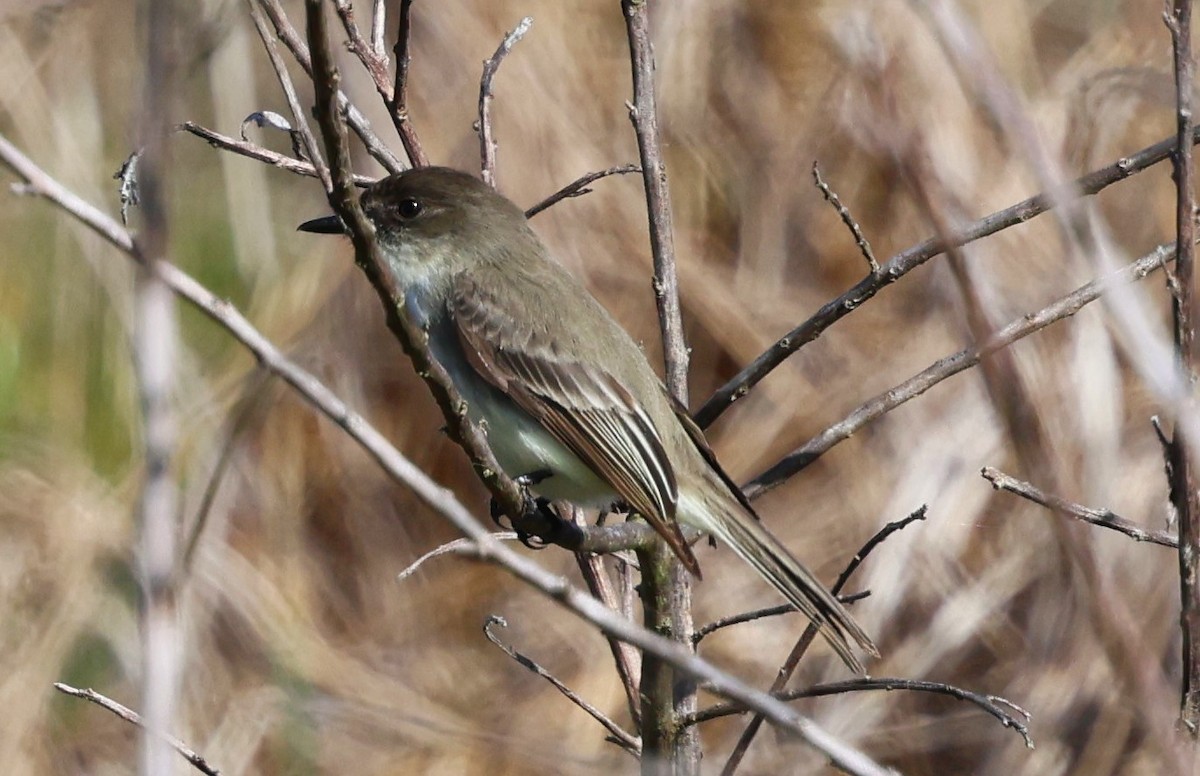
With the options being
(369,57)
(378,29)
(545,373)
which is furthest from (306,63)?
(545,373)

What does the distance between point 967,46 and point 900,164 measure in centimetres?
29

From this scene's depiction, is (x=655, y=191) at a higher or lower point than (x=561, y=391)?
higher

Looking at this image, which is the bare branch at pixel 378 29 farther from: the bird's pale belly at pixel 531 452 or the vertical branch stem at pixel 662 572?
the bird's pale belly at pixel 531 452

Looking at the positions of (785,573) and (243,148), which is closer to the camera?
(243,148)

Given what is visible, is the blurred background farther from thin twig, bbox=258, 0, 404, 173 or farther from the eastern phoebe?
thin twig, bbox=258, 0, 404, 173

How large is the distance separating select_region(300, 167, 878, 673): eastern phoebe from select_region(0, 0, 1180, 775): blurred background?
1876mm

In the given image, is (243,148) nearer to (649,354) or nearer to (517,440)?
(517,440)

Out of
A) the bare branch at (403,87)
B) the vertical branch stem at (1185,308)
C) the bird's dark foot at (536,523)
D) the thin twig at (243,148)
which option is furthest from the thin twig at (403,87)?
the vertical branch stem at (1185,308)

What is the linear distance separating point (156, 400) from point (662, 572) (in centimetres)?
172

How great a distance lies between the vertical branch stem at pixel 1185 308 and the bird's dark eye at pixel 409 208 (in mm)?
2017

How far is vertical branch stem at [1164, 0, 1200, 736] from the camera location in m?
1.80

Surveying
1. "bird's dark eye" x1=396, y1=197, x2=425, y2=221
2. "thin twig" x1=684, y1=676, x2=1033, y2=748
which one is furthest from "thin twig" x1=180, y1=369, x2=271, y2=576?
"bird's dark eye" x1=396, y1=197, x2=425, y2=221

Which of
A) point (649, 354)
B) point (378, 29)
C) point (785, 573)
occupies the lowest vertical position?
point (785, 573)

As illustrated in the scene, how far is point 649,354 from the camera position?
5.88m
